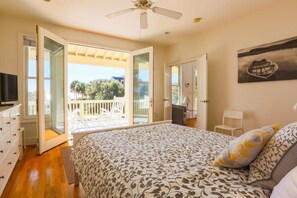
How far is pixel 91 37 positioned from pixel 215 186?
3923mm

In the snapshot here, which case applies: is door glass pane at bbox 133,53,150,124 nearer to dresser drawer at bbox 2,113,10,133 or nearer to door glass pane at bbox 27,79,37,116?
door glass pane at bbox 27,79,37,116

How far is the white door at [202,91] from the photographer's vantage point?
3389 millimetres

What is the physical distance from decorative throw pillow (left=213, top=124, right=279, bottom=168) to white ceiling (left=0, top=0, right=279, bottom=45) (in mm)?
2246

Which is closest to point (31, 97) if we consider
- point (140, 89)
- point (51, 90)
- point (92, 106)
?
point (51, 90)

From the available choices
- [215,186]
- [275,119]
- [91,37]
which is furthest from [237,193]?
[91,37]

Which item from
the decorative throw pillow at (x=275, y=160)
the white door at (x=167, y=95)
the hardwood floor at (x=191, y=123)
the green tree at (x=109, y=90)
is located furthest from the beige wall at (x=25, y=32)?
the green tree at (x=109, y=90)

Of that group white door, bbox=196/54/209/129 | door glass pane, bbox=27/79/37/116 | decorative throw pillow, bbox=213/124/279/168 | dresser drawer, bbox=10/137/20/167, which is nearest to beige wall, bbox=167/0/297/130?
white door, bbox=196/54/209/129

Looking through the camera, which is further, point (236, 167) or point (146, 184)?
point (236, 167)

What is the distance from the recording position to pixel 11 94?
2.62 meters

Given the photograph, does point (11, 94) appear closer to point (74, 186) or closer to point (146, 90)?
point (74, 186)

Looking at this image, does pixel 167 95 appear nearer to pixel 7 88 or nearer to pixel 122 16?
pixel 122 16

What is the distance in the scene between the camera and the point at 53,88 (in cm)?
341

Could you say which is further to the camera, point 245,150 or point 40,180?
point 40,180

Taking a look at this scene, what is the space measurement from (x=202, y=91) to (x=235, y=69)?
751mm
